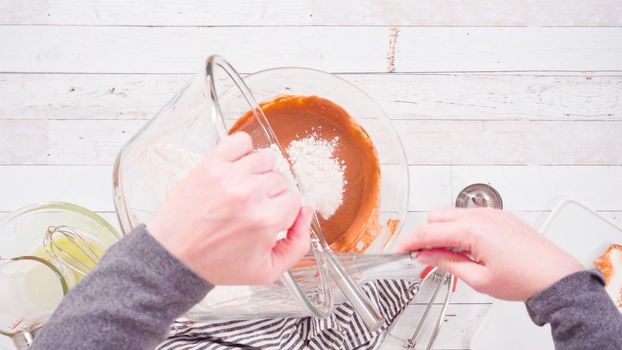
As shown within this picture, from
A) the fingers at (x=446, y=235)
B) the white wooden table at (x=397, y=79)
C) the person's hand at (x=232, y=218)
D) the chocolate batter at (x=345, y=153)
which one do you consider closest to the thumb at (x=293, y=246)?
the person's hand at (x=232, y=218)

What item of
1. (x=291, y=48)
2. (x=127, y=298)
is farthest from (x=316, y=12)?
(x=127, y=298)

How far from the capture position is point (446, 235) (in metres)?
0.51

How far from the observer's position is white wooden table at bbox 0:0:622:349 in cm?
76

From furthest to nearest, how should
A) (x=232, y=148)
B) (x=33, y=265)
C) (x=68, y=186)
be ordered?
1. (x=68, y=186)
2. (x=33, y=265)
3. (x=232, y=148)

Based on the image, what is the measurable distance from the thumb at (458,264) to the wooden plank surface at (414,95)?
0.94 feet

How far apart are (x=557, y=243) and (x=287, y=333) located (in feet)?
1.33

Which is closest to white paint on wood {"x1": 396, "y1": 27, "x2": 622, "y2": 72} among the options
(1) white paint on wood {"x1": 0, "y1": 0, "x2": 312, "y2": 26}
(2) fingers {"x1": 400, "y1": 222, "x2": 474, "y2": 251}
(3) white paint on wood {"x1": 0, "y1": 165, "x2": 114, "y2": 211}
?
(1) white paint on wood {"x1": 0, "y1": 0, "x2": 312, "y2": 26}

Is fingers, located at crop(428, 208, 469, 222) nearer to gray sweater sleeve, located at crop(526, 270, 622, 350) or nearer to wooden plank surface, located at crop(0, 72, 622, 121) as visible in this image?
gray sweater sleeve, located at crop(526, 270, 622, 350)

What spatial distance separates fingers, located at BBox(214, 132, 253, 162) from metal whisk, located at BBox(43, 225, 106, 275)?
311 millimetres

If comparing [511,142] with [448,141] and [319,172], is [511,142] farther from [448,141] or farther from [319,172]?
[319,172]

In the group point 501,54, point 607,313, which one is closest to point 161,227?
point 607,313

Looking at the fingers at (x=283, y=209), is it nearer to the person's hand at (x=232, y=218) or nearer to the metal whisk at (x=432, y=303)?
the person's hand at (x=232, y=218)

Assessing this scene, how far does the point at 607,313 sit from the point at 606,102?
407mm

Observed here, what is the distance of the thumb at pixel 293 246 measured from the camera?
1.47 ft
